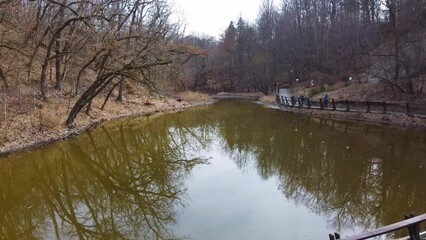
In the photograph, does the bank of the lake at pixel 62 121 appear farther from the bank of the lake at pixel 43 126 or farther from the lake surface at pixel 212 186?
the lake surface at pixel 212 186

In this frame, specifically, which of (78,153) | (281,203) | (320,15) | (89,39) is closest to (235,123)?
(89,39)

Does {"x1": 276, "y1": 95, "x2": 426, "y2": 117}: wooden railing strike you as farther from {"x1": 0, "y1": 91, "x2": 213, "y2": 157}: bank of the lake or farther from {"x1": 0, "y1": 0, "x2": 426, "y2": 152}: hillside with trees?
{"x1": 0, "y1": 91, "x2": 213, "y2": 157}: bank of the lake

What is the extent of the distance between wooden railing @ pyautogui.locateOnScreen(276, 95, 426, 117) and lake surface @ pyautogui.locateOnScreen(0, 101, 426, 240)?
345 cm

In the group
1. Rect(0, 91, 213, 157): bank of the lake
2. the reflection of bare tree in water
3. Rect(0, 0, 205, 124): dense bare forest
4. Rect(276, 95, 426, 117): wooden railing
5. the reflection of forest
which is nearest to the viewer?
the reflection of bare tree in water

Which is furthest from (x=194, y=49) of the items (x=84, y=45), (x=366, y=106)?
(x=366, y=106)

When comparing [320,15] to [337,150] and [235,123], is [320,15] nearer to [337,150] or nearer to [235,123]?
[235,123]

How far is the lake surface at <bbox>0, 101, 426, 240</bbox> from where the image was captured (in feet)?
31.4

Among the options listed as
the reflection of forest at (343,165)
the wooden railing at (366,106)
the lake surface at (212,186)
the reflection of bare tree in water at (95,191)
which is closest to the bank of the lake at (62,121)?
the wooden railing at (366,106)

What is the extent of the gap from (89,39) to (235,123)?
42.3ft

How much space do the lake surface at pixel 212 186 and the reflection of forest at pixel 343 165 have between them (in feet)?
0.16

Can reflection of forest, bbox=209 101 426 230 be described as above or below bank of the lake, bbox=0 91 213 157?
below

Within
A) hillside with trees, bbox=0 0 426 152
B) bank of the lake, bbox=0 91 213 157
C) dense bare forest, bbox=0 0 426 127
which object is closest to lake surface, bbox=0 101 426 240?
bank of the lake, bbox=0 91 213 157

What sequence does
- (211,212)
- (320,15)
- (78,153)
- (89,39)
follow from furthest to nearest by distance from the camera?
1. (320,15)
2. (89,39)
3. (78,153)
4. (211,212)

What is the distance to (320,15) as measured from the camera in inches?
2489
